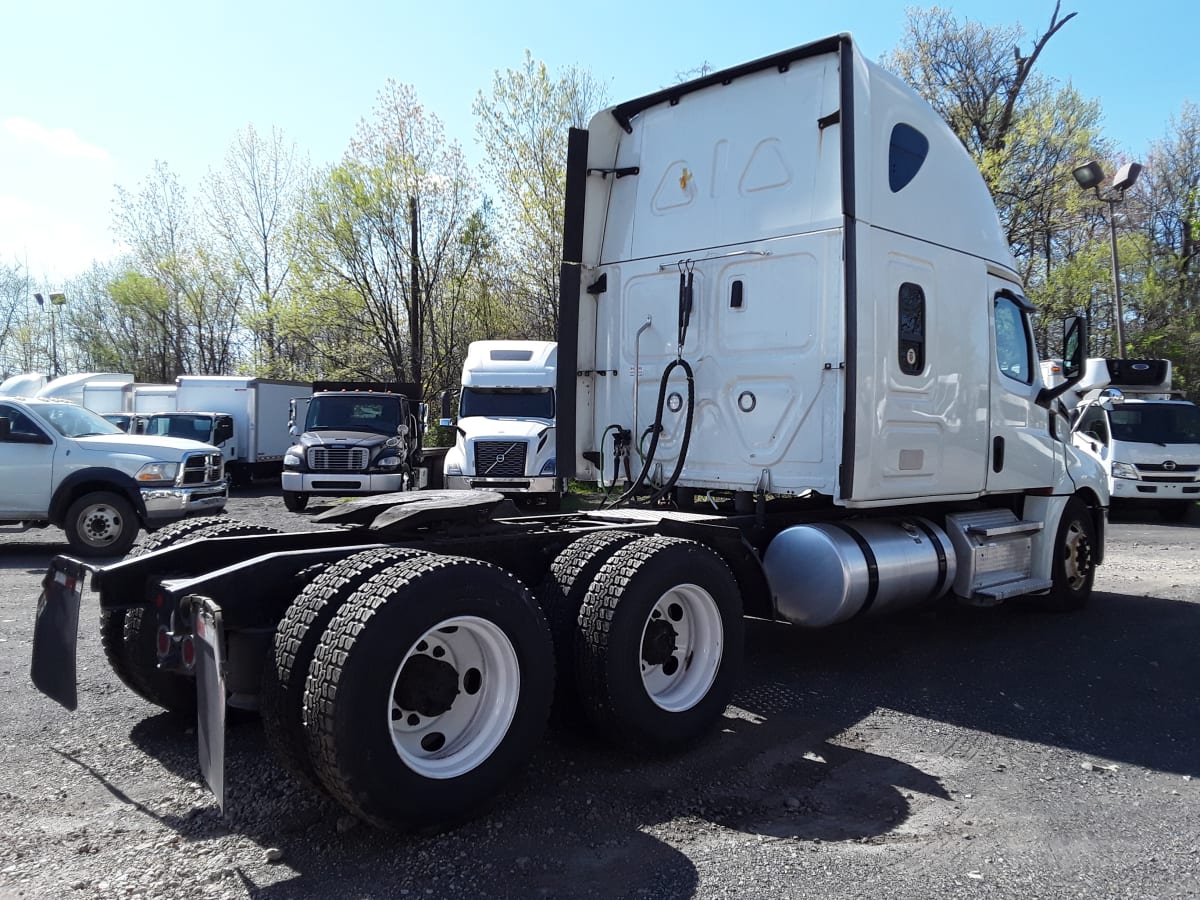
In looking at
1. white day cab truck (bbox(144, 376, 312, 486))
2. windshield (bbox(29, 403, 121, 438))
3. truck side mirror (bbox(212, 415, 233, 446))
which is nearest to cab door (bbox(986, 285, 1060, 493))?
windshield (bbox(29, 403, 121, 438))

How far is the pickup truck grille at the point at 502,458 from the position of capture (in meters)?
15.3

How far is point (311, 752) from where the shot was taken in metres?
3.11

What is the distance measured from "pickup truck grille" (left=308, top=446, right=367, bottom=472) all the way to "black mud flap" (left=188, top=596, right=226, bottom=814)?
44.2 feet

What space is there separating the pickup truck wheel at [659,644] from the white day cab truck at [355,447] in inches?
491

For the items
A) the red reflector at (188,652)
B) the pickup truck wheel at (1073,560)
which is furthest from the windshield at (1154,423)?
the red reflector at (188,652)

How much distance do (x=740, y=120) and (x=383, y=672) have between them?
464cm

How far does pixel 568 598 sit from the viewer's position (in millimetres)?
4219

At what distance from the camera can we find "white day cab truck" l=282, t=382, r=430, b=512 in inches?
643

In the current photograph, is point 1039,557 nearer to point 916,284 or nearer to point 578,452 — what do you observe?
point 916,284

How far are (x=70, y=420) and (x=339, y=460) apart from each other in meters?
5.51

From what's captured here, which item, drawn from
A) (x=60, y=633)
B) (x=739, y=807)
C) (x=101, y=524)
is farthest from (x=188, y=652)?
(x=101, y=524)

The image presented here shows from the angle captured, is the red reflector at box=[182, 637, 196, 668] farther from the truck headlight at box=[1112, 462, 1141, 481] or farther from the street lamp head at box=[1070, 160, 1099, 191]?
the street lamp head at box=[1070, 160, 1099, 191]

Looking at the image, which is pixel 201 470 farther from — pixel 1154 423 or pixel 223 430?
pixel 1154 423

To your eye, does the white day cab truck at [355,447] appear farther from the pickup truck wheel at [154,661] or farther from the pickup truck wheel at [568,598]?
the pickup truck wheel at [568,598]
